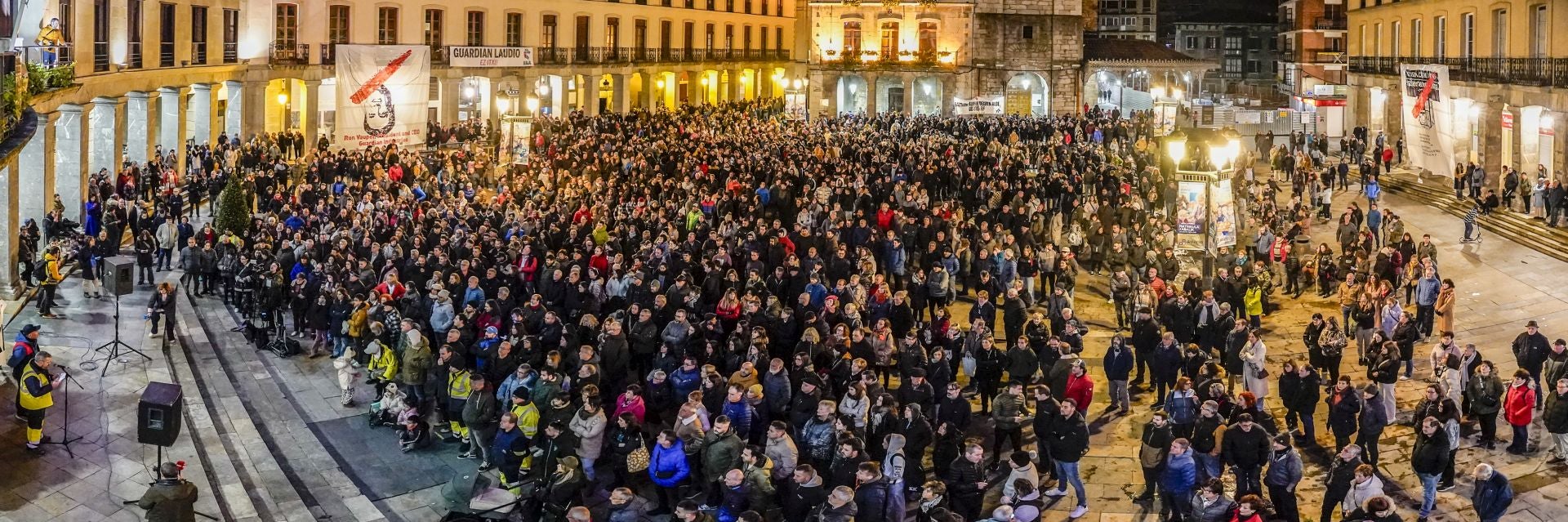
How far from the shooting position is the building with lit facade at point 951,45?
2579 inches

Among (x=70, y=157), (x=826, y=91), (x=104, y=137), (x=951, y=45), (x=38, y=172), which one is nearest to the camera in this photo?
(x=38, y=172)

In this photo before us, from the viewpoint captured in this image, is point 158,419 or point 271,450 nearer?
point 158,419

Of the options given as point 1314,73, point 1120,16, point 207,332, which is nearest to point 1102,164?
point 207,332

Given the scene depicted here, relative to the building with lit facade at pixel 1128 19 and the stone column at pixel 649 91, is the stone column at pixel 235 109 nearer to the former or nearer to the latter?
the stone column at pixel 649 91

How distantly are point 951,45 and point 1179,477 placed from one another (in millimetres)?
55569

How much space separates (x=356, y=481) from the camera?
13438 millimetres

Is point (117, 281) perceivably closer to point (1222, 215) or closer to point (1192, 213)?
point (1192, 213)

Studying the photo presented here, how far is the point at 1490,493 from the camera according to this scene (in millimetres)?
11172

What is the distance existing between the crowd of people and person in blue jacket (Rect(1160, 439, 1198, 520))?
3cm

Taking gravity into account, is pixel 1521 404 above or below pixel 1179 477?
above

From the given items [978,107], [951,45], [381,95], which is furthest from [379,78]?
[951,45]

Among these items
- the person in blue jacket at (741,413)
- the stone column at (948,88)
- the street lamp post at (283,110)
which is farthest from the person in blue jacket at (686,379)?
the stone column at (948,88)

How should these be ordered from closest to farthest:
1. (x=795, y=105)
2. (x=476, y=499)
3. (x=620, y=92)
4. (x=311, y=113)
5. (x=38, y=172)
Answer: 1. (x=476, y=499)
2. (x=38, y=172)
3. (x=311, y=113)
4. (x=795, y=105)
5. (x=620, y=92)

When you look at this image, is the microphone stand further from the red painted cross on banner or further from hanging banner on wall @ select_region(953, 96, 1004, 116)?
hanging banner on wall @ select_region(953, 96, 1004, 116)
